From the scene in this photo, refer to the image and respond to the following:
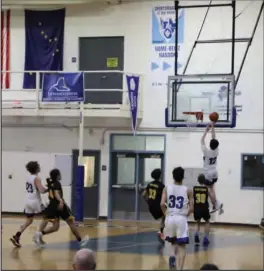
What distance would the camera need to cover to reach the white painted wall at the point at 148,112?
16281 mm

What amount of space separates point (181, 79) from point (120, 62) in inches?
155

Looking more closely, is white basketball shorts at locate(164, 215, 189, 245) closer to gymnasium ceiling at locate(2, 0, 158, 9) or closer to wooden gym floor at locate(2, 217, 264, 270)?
wooden gym floor at locate(2, 217, 264, 270)

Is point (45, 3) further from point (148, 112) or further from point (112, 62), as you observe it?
point (148, 112)

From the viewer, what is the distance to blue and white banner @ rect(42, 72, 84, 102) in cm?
1614

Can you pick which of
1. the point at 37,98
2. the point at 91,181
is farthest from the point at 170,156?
the point at 37,98

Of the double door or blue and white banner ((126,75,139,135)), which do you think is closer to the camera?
blue and white banner ((126,75,139,135))

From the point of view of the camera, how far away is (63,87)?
16484mm

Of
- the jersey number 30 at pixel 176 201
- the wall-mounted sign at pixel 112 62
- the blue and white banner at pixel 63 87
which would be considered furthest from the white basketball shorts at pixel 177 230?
the wall-mounted sign at pixel 112 62

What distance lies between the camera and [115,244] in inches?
A: 473

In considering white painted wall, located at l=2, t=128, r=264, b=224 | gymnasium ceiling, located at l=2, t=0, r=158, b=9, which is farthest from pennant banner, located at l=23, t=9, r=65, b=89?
white painted wall, located at l=2, t=128, r=264, b=224

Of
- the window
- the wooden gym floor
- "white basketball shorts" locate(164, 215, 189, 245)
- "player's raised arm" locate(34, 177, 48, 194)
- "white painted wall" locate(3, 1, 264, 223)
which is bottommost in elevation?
the wooden gym floor

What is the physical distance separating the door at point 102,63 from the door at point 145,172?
72.0 inches

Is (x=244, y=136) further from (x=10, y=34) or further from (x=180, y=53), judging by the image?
(x=10, y=34)

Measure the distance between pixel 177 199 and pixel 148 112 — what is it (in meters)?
9.02
